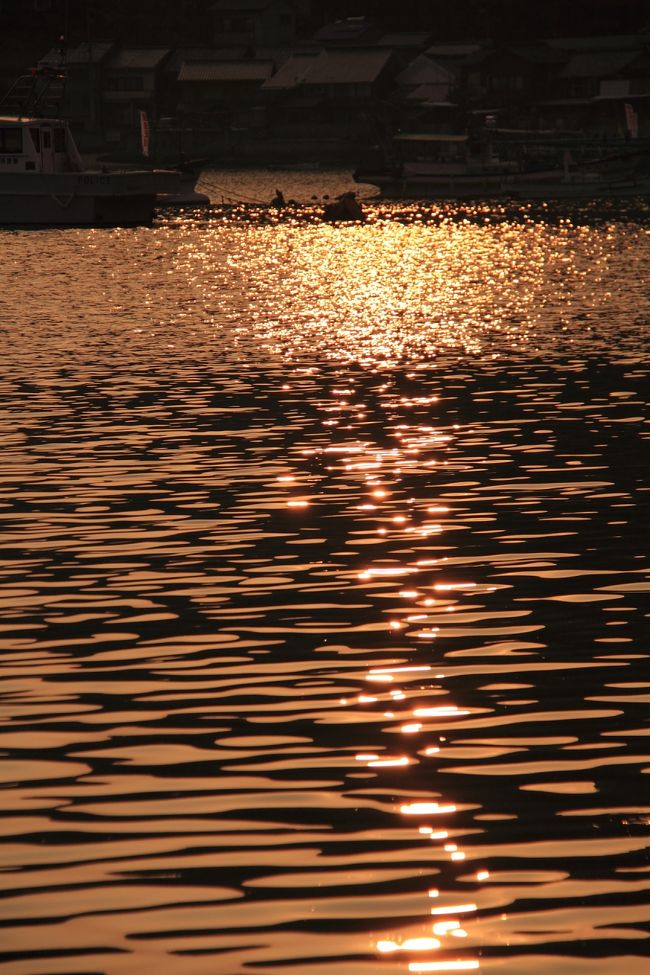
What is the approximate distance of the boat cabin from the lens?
8469cm

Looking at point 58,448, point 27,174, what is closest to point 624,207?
point 27,174

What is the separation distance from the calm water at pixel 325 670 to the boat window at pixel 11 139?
2144 inches

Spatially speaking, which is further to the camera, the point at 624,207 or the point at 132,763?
the point at 624,207

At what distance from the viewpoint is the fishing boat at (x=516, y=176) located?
125 m

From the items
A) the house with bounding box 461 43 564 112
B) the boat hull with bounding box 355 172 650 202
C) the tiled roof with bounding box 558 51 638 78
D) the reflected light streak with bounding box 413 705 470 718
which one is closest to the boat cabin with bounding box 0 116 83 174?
the boat hull with bounding box 355 172 650 202

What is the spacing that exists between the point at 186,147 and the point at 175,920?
179m

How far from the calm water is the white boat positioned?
179 ft

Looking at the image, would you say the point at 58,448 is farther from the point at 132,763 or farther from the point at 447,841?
→ the point at 447,841

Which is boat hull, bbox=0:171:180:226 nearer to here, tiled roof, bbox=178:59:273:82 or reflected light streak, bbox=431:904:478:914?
reflected light streak, bbox=431:904:478:914

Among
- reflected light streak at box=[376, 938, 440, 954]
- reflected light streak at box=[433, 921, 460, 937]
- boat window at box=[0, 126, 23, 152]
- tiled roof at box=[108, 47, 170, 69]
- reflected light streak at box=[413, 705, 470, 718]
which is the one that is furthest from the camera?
tiled roof at box=[108, 47, 170, 69]

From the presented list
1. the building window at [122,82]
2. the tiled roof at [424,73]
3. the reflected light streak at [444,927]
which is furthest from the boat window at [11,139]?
the building window at [122,82]

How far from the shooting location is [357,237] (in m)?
92.4

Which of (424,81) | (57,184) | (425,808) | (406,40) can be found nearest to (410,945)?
(425,808)

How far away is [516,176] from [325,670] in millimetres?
118335
